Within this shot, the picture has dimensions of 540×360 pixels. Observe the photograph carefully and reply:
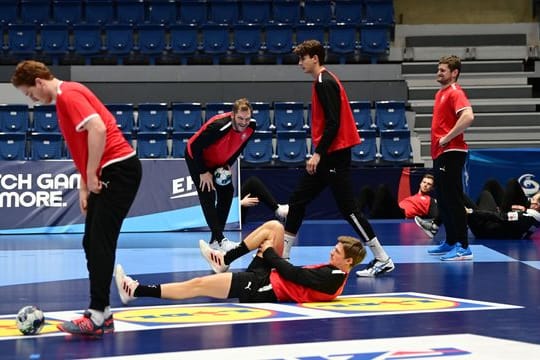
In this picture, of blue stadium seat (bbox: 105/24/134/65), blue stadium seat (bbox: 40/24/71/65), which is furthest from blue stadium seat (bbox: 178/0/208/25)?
blue stadium seat (bbox: 40/24/71/65)

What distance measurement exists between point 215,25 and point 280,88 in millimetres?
2085

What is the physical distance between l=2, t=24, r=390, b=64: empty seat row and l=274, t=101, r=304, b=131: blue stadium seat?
2540 millimetres

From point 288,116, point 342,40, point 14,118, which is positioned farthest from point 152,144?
point 342,40

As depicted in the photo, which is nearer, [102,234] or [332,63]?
[102,234]

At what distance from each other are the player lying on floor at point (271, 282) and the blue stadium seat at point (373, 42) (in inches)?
592

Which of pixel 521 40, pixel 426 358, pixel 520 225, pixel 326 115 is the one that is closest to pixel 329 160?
pixel 326 115

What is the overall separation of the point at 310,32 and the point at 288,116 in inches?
128

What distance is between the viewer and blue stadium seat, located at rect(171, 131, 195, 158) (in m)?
16.4

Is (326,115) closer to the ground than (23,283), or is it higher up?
higher up

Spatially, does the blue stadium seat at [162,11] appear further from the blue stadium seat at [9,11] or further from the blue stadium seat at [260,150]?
the blue stadium seat at [260,150]

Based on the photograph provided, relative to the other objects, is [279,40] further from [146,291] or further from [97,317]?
[97,317]

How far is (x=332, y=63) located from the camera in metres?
21.2

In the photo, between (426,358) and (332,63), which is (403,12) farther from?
(426,358)

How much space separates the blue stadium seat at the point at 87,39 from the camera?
2047 centimetres
